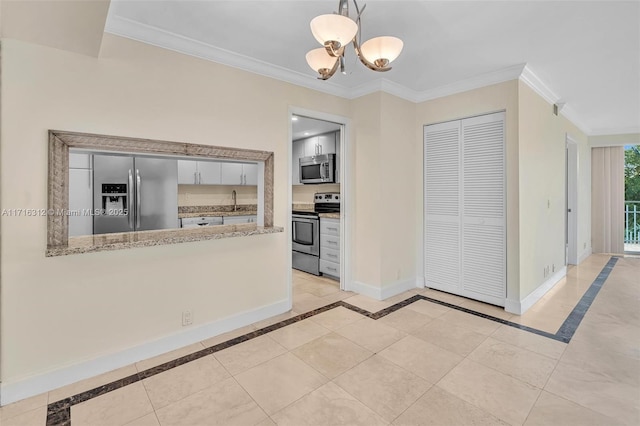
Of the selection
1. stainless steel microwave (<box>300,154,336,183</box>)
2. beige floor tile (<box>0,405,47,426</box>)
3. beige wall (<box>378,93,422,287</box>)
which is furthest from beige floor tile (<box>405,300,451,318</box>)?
beige floor tile (<box>0,405,47,426</box>)

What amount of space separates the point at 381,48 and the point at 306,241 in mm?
3459

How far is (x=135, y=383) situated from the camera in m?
2.09

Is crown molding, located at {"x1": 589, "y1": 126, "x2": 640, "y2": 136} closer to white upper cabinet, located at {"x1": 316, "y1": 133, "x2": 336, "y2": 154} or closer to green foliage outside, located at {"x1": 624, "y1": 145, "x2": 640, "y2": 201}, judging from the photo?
green foliage outside, located at {"x1": 624, "y1": 145, "x2": 640, "y2": 201}

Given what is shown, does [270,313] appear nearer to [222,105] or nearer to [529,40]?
[222,105]

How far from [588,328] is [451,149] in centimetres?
227

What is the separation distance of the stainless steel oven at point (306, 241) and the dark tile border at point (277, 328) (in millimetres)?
1318

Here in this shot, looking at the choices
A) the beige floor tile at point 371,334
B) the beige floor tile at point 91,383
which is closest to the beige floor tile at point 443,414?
the beige floor tile at point 371,334

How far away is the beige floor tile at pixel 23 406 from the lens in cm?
181

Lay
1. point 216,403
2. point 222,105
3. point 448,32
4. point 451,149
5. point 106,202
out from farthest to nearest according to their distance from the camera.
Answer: point 451,149, point 106,202, point 222,105, point 448,32, point 216,403

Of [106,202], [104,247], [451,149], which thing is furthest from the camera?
[451,149]

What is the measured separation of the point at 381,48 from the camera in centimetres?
186

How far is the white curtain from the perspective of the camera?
6.32 meters

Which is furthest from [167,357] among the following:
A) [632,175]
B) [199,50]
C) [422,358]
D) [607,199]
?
[632,175]

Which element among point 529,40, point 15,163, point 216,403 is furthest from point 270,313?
point 529,40
